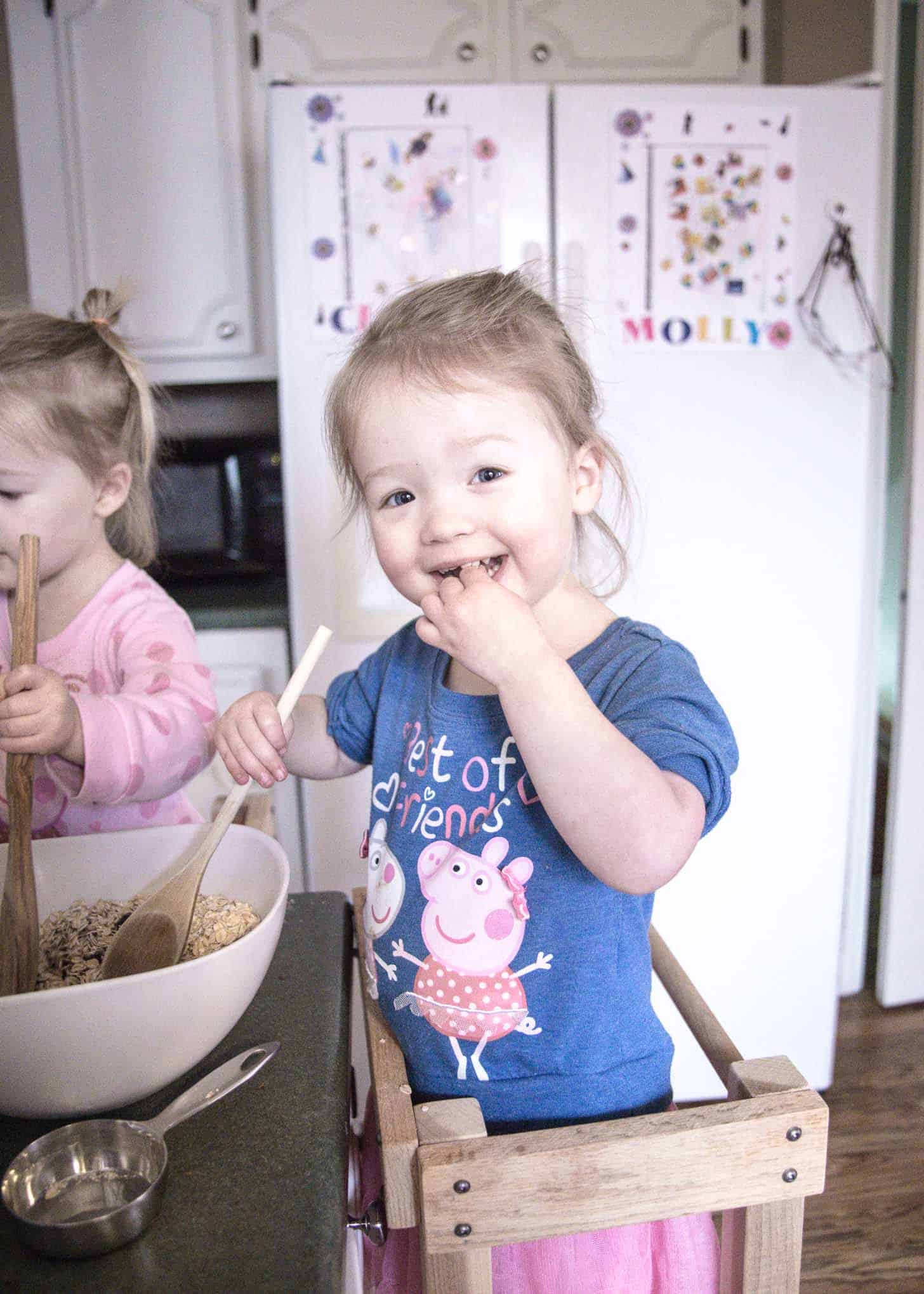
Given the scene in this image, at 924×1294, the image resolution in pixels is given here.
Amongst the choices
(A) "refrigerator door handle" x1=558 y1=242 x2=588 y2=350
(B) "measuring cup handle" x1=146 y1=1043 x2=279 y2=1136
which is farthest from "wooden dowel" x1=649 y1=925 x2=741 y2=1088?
(A) "refrigerator door handle" x1=558 y1=242 x2=588 y2=350

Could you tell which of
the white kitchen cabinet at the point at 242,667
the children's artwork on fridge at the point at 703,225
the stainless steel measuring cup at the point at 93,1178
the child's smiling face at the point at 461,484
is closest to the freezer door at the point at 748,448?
the children's artwork on fridge at the point at 703,225

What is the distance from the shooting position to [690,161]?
4.90 ft

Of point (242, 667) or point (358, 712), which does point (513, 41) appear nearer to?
point (242, 667)

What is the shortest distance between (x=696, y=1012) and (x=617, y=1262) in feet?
0.54

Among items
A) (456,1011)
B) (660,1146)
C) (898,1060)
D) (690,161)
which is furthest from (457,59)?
(898,1060)

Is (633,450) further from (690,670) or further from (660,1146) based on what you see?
(660,1146)

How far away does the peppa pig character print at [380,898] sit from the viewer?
2.30 feet

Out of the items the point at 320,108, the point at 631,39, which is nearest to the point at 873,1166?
the point at 320,108

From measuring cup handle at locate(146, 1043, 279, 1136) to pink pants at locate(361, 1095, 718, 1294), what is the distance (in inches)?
7.5

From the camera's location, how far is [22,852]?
1.89 feet

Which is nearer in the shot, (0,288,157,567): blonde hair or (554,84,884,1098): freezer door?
(0,288,157,567): blonde hair

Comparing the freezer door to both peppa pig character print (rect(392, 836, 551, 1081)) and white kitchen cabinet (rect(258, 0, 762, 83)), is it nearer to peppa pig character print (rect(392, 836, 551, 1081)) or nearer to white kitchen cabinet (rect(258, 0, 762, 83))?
white kitchen cabinet (rect(258, 0, 762, 83))

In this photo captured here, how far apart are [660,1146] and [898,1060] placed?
5.07 ft

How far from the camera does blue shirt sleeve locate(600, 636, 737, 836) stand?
57 centimetres
